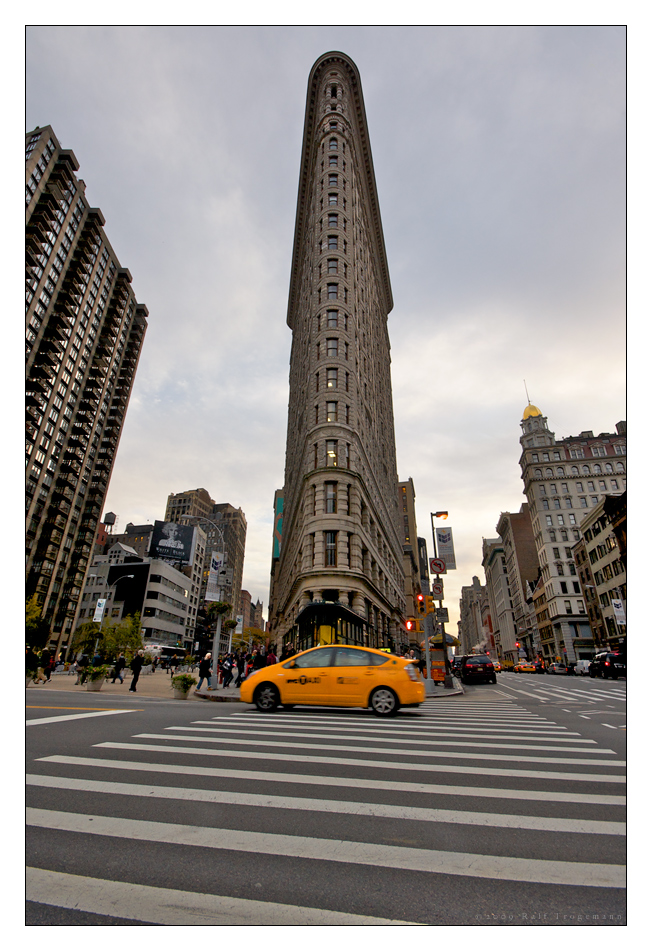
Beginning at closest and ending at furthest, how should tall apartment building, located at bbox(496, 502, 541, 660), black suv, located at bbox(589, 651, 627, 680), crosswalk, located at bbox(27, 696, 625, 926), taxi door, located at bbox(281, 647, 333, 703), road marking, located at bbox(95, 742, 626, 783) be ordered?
1. crosswalk, located at bbox(27, 696, 625, 926)
2. road marking, located at bbox(95, 742, 626, 783)
3. taxi door, located at bbox(281, 647, 333, 703)
4. black suv, located at bbox(589, 651, 627, 680)
5. tall apartment building, located at bbox(496, 502, 541, 660)

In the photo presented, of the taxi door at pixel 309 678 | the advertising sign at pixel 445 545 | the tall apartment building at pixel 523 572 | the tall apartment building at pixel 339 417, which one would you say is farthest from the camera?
the tall apartment building at pixel 523 572

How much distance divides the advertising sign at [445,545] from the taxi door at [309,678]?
18832 mm

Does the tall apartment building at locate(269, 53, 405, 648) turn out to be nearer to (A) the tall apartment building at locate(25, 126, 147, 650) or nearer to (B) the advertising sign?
(B) the advertising sign

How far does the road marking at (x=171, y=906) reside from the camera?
282 centimetres

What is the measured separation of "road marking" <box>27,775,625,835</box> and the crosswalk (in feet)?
0.08

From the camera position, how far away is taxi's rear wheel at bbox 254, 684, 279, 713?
12.0 metres

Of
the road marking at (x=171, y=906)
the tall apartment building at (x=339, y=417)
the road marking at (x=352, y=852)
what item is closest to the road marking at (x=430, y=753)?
the road marking at (x=352, y=852)

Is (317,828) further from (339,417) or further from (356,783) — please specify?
(339,417)

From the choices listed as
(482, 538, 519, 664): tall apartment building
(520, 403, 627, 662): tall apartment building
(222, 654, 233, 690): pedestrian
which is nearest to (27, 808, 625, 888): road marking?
(222, 654, 233, 690): pedestrian

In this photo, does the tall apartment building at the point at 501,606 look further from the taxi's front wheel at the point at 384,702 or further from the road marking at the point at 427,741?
the road marking at the point at 427,741

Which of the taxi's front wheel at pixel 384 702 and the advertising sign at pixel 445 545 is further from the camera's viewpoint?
the advertising sign at pixel 445 545

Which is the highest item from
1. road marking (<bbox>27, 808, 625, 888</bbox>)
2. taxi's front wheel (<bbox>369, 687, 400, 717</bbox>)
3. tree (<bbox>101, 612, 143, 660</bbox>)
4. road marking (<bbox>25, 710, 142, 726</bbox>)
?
tree (<bbox>101, 612, 143, 660</bbox>)

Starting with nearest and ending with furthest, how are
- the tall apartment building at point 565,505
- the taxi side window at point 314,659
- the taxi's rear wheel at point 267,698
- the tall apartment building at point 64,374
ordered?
the taxi side window at point 314,659 → the taxi's rear wheel at point 267,698 → the tall apartment building at point 64,374 → the tall apartment building at point 565,505

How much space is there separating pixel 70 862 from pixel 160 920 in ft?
4.19
